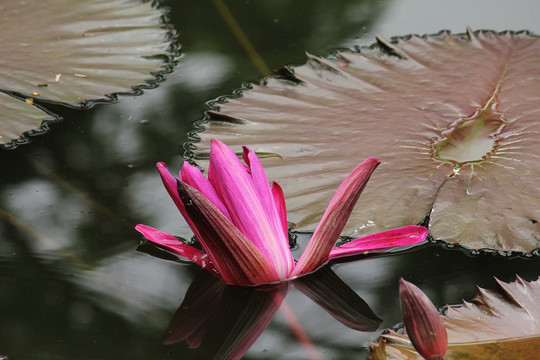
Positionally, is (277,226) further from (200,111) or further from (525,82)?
(525,82)

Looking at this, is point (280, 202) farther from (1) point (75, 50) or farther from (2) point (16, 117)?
(1) point (75, 50)

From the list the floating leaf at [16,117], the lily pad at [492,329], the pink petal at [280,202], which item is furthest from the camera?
the floating leaf at [16,117]

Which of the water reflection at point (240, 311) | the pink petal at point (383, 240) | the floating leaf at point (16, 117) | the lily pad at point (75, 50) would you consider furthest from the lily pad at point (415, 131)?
the floating leaf at point (16, 117)

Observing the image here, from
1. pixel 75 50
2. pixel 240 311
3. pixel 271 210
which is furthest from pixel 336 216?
pixel 75 50

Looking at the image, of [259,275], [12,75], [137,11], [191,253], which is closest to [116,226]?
[191,253]

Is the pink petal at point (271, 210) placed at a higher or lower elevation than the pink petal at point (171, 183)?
higher

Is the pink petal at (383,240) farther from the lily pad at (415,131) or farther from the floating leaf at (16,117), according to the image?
the floating leaf at (16,117)
